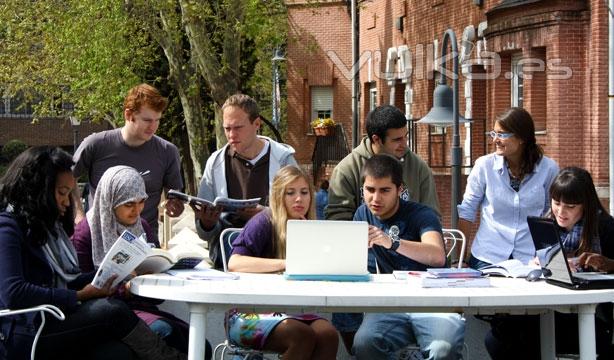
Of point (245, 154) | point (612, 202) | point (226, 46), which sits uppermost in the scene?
point (226, 46)

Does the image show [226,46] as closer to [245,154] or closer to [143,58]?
[143,58]

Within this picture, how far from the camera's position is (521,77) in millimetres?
24891

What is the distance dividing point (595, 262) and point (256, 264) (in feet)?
5.84

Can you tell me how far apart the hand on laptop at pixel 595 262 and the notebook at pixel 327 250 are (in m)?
1.17

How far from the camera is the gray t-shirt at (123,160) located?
28.0 ft

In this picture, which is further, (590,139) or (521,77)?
(521,77)

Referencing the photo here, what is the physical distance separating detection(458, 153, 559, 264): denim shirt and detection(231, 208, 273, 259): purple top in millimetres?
1793

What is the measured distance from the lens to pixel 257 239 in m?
6.83

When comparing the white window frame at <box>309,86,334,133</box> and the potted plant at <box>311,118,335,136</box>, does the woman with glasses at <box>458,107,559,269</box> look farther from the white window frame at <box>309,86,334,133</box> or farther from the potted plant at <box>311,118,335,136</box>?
the white window frame at <box>309,86,334,133</box>

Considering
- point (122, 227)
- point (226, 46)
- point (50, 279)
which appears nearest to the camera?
point (50, 279)

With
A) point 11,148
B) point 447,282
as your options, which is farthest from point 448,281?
point 11,148

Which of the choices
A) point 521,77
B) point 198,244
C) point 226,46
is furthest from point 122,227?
point 226,46

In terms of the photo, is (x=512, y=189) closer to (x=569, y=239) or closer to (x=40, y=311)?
(x=569, y=239)

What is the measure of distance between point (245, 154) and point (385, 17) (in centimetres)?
2736
